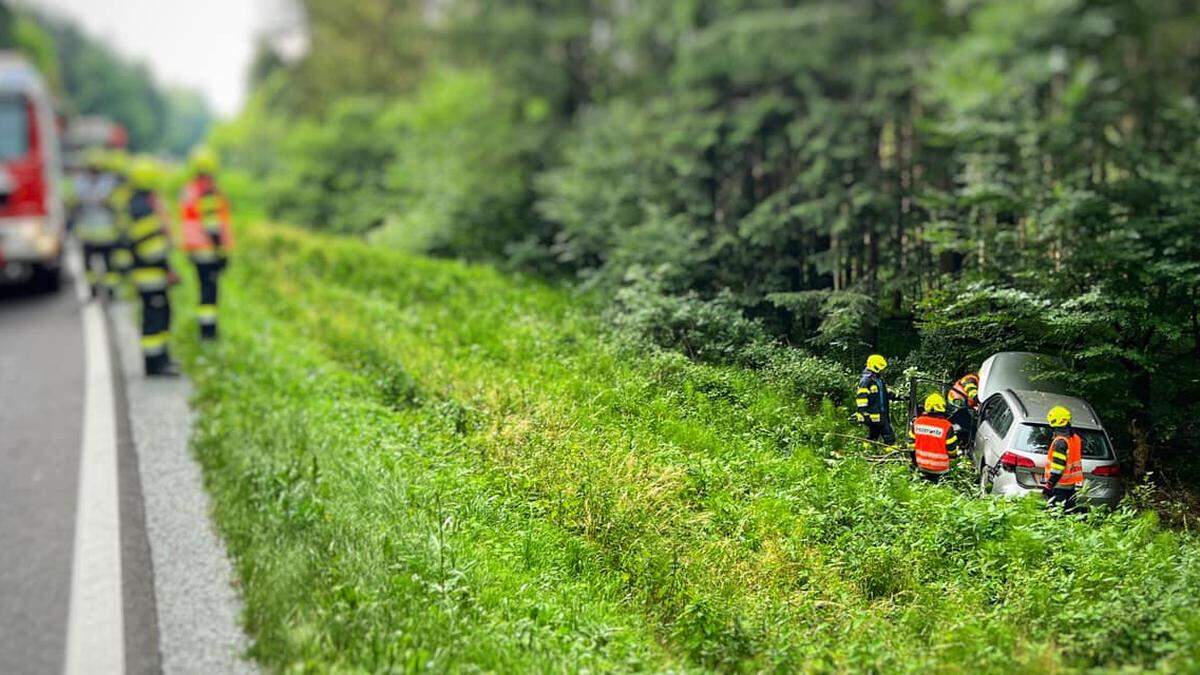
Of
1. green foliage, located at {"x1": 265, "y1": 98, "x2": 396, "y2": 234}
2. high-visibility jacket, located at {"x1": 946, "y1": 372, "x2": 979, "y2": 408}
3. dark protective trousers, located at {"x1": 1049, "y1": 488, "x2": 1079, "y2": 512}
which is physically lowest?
dark protective trousers, located at {"x1": 1049, "y1": 488, "x2": 1079, "y2": 512}

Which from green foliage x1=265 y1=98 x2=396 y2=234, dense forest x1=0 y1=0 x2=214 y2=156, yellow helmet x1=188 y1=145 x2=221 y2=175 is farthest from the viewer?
dense forest x1=0 y1=0 x2=214 y2=156

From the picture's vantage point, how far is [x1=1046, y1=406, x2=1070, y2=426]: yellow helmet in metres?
5.00

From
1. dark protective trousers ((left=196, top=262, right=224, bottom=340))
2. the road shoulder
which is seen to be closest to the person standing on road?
the road shoulder

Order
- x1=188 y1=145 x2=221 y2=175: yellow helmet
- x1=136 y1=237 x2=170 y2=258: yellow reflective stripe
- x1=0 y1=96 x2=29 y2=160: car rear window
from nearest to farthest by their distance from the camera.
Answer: x1=136 y1=237 x2=170 y2=258: yellow reflective stripe < x1=188 y1=145 x2=221 y2=175: yellow helmet < x1=0 y1=96 x2=29 y2=160: car rear window

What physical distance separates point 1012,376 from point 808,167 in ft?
22.8

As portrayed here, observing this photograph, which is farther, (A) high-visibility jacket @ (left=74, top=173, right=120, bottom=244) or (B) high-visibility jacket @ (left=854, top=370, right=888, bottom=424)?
(A) high-visibility jacket @ (left=74, top=173, right=120, bottom=244)

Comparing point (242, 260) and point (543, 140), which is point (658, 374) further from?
point (242, 260)

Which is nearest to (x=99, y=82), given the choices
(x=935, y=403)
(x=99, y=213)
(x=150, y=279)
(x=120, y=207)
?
(x=99, y=213)

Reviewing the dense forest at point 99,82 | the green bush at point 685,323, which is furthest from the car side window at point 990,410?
the dense forest at point 99,82

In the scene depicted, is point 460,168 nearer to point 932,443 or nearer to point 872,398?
point 872,398

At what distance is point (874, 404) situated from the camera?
18.1 ft

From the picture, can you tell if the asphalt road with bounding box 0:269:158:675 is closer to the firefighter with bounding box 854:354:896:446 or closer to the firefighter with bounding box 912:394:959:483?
the firefighter with bounding box 854:354:896:446

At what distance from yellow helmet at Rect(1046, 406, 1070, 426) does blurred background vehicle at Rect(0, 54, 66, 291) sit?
14432 mm

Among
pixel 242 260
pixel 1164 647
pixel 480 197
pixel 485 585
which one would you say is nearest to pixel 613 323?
pixel 485 585
